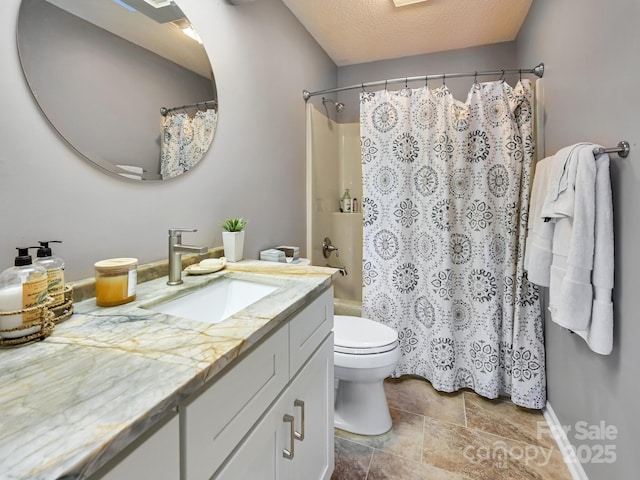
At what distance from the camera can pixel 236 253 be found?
1.36m

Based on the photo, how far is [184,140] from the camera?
1.21 metres

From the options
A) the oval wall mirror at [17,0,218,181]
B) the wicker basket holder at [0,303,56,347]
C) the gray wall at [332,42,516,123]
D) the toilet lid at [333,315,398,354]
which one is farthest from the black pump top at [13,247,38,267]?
the gray wall at [332,42,516,123]

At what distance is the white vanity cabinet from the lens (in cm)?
54

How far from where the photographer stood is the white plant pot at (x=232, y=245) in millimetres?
1348

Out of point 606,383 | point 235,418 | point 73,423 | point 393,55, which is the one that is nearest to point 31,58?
point 73,423

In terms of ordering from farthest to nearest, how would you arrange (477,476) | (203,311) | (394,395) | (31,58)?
(394,395), (477,476), (203,311), (31,58)

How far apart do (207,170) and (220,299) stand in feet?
1.95

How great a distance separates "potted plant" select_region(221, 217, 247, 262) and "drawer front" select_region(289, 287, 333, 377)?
1.58 feet

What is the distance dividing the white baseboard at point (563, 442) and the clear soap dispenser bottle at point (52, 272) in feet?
6.40

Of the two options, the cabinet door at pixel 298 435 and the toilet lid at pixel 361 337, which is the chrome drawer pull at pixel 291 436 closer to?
the cabinet door at pixel 298 435

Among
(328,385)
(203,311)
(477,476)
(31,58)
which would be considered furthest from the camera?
(477,476)

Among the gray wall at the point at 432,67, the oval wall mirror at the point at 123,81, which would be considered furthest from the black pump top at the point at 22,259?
the gray wall at the point at 432,67

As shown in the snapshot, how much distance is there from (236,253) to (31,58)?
0.87 meters

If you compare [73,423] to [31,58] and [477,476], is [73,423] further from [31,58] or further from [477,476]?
[477,476]
